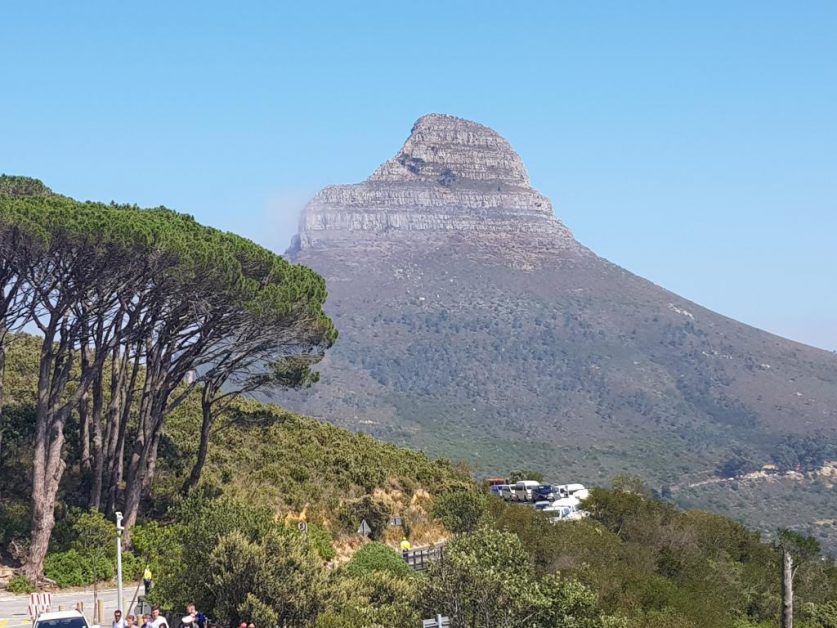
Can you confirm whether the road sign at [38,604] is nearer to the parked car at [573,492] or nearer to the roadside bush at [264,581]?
the roadside bush at [264,581]

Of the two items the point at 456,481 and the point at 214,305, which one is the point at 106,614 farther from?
the point at 456,481

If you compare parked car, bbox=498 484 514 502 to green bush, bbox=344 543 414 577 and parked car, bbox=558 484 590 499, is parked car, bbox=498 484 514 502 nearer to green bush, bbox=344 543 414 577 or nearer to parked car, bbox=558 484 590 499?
parked car, bbox=558 484 590 499

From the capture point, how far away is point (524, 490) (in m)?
71.8

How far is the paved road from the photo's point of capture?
35.0m

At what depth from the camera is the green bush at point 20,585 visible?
127 ft

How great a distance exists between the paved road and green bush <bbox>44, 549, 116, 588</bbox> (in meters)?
0.49

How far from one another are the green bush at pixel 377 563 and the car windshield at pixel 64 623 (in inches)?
380

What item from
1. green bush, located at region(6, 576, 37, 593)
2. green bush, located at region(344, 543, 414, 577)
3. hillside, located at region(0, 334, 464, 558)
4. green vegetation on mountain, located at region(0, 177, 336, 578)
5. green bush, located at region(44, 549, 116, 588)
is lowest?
green bush, located at region(6, 576, 37, 593)

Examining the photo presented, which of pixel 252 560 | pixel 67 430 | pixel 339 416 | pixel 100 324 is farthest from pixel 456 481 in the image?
pixel 339 416

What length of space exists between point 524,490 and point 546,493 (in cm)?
167

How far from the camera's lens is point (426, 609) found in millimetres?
29234

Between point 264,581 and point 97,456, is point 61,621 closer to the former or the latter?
point 264,581

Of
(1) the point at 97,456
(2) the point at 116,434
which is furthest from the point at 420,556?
(2) the point at 116,434

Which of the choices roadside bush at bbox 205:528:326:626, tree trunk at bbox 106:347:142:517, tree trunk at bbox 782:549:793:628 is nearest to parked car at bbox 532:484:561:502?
tree trunk at bbox 106:347:142:517
